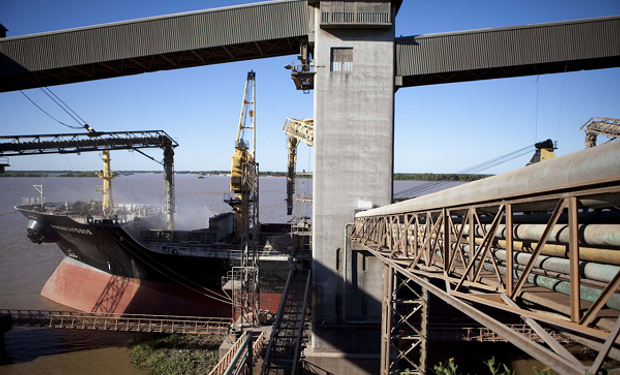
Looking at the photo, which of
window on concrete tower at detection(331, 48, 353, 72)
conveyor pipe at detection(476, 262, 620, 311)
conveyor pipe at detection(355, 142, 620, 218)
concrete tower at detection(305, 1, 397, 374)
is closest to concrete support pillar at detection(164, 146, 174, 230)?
concrete tower at detection(305, 1, 397, 374)

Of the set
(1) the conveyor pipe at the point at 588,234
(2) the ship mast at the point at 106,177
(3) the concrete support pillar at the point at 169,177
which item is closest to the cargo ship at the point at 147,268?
(3) the concrete support pillar at the point at 169,177

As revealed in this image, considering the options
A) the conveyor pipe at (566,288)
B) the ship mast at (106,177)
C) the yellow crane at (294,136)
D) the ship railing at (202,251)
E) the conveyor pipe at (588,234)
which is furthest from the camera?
the ship mast at (106,177)

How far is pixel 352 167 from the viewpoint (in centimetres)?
1547

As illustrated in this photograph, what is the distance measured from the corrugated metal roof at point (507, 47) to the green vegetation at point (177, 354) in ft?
58.9

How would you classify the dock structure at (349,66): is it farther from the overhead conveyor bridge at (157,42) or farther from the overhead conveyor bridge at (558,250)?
the overhead conveyor bridge at (558,250)

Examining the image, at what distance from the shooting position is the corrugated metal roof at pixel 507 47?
1585 centimetres

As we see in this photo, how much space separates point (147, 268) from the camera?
24.3 m

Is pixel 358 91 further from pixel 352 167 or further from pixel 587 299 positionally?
pixel 587 299

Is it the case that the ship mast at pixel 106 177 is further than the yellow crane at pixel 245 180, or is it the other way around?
the ship mast at pixel 106 177

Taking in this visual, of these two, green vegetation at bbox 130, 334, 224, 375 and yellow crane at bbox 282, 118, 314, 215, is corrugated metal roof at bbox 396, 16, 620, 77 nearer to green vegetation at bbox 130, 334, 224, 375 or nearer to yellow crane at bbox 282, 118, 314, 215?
yellow crane at bbox 282, 118, 314, 215

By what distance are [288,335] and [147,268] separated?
14047mm

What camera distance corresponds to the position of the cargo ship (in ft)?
76.3

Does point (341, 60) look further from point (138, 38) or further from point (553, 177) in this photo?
point (553, 177)

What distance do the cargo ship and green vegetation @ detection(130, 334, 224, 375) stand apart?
290 centimetres
